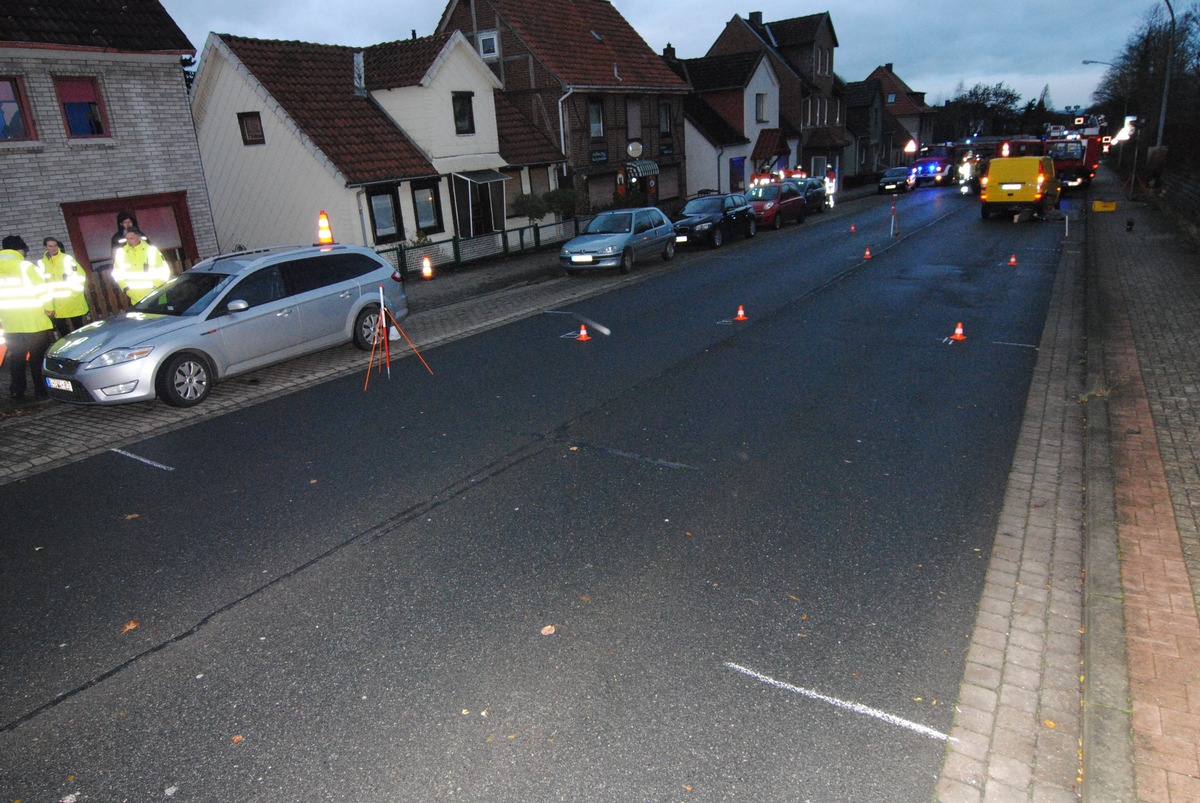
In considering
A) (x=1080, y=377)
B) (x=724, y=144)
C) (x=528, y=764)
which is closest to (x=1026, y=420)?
(x=1080, y=377)

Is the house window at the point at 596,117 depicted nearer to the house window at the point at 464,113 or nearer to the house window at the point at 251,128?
the house window at the point at 464,113

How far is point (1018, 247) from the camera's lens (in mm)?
20125

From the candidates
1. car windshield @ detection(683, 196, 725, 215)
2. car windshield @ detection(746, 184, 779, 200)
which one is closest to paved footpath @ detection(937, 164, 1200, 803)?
car windshield @ detection(683, 196, 725, 215)

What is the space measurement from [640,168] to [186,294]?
2422 cm

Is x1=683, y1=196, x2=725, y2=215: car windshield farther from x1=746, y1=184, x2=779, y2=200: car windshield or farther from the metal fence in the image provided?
x1=746, y1=184, x2=779, y2=200: car windshield

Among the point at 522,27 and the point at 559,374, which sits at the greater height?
the point at 522,27

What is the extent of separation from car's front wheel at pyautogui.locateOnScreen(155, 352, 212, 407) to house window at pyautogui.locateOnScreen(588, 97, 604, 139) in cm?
2220

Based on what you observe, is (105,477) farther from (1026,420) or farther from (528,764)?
(1026,420)

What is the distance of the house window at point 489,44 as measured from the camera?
28.2m

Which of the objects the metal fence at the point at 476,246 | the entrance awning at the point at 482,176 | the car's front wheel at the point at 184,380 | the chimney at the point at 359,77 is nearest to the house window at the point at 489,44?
the chimney at the point at 359,77

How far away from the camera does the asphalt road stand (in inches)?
141

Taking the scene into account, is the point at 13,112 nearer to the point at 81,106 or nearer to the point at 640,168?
the point at 81,106

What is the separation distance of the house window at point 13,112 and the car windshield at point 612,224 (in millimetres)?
11844

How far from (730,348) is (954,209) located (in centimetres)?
2520
